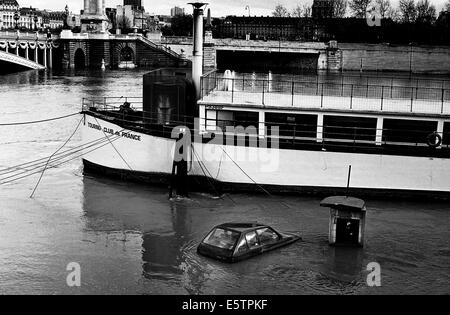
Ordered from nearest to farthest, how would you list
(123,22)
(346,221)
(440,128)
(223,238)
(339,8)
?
(223,238) → (346,221) → (440,128) → (339,8) → (123,22)

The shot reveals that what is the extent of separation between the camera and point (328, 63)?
3981 inches

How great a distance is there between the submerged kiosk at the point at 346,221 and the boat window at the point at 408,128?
5.84 m

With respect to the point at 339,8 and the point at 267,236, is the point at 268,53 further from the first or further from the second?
the point at 267,236

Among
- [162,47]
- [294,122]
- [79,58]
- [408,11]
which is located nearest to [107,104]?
[294,122]

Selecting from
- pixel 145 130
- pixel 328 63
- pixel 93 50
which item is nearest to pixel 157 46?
pixel 93 50

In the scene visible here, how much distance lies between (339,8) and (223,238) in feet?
404

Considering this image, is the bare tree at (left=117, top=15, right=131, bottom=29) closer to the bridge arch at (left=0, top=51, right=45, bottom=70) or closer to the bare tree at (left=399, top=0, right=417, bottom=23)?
the bare tree at (left=399, top=0, right=417, bottom=23)

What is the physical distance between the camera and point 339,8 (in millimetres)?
133875

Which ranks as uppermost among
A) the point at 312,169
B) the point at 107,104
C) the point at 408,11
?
the point at 408,11

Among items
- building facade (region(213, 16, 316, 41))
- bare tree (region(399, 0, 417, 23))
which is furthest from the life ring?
bare tree (region(399, 0, 417, 23))

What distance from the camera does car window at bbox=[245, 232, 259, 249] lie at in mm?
16344

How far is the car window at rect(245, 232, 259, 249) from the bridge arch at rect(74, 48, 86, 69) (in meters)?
87.4

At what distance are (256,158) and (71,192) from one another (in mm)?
6447
